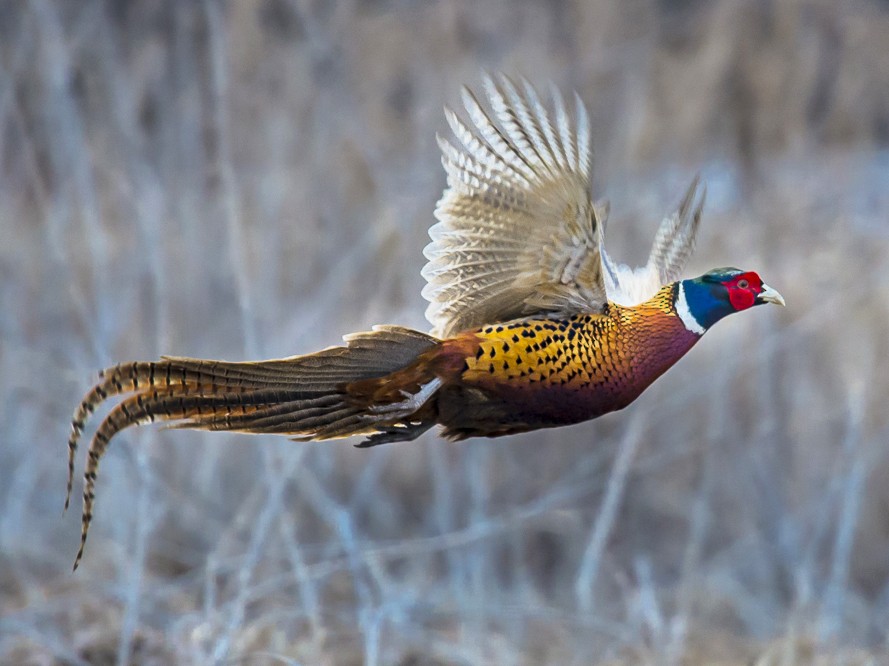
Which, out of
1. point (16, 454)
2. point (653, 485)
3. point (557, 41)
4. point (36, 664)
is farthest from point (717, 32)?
point (36, 664)

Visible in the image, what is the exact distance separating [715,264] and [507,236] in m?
4.20

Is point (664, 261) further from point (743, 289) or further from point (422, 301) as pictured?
point (422, 301)

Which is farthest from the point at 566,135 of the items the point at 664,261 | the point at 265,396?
the point at 265,396

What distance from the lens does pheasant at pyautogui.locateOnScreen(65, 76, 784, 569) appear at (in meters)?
1.38

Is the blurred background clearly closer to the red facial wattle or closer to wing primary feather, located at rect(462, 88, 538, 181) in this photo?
wing primary feather, located at rect(462, 88, 538, 181)

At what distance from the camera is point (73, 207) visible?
6.06 m

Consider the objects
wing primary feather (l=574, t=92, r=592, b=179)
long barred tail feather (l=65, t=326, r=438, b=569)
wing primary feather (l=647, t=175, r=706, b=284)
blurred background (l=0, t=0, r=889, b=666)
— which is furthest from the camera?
blurred background (l=0, t=0, r=889, b=666)

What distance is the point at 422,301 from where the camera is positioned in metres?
4.71

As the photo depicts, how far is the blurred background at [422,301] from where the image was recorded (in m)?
5.06

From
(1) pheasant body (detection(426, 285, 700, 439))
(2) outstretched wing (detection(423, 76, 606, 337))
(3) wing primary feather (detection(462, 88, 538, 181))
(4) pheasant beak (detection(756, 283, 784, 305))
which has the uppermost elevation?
(3) wing primary feather (detection(462, 88, 538, 181))

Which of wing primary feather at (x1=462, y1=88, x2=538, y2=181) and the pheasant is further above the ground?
wing primary feather at (x1=462, y1=88, x2=538, y2=181)

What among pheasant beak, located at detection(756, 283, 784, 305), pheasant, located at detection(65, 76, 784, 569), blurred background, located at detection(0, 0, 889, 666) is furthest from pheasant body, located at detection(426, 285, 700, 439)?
blurred background, located at detection(0, 0, 889, 666)

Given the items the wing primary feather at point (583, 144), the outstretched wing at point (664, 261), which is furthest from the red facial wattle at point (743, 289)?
the wing primary feather at point (583, 144)

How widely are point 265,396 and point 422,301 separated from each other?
10.9ft
